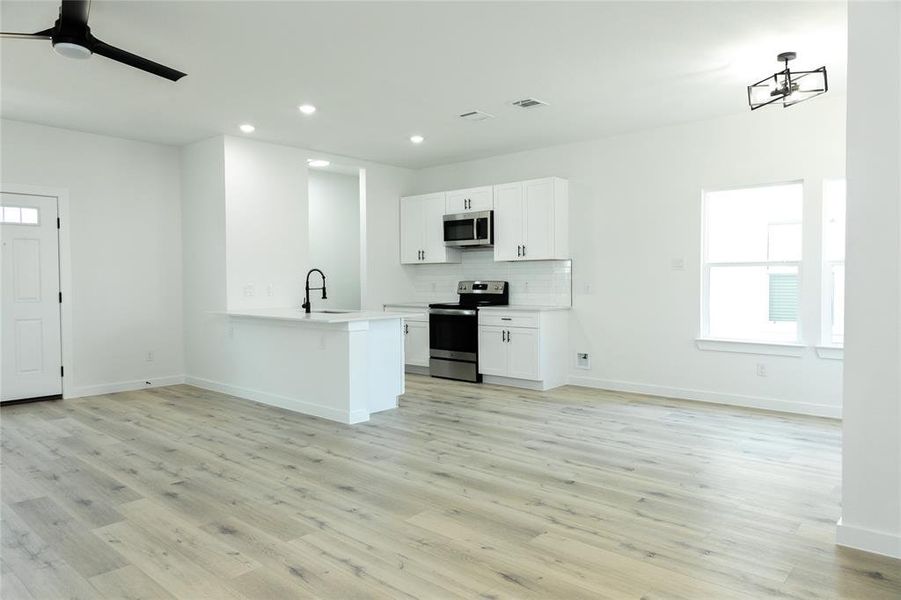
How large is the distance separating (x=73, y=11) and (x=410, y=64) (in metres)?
1.99

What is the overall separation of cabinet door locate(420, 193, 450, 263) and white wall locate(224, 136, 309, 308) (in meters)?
1.62

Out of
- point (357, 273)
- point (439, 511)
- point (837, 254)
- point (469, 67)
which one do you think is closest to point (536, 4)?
point (469, 67)

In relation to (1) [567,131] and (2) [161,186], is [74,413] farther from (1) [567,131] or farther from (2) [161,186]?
(1) [567,131]

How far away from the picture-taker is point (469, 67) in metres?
4.04

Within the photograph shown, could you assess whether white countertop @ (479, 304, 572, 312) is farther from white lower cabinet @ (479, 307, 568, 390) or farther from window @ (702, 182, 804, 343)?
window @ (702, 182, 804, 343)

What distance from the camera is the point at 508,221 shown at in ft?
21.9

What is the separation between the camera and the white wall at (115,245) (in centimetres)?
571

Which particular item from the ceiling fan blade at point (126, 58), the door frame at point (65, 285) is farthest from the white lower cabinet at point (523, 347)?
the door frame at point (65, 285)

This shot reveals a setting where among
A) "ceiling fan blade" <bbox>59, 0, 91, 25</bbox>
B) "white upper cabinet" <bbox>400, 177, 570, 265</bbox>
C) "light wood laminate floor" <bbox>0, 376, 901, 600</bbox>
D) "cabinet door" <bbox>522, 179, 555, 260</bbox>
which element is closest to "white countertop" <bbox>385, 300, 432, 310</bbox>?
"white upper cabinet" <bbox>400, 177, 570, 265</bbox>

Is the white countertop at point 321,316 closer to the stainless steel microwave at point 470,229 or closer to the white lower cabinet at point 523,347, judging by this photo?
the white lower cabinet at point 523,347

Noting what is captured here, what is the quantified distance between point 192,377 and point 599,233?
493 centimetres

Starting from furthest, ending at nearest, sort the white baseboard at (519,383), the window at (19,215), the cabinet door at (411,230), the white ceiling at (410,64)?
the cabinet door at (411,230) → the white baseboard at (519,383) → the window at (19,215) → the white ceiling at (410,64)

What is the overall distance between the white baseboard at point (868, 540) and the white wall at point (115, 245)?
6451 mm

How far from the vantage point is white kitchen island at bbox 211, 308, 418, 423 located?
4738 millimetres
